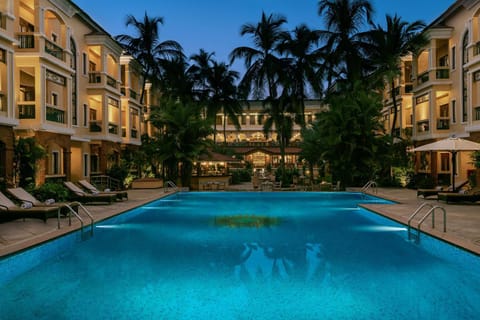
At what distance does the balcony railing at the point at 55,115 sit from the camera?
687 inches

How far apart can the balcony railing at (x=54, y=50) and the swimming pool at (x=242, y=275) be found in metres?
10.1

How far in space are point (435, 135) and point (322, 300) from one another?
20011 millimetres

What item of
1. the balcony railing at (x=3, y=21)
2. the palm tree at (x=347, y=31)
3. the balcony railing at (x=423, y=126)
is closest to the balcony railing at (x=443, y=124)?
the balcony railing at (x=423, y=126)

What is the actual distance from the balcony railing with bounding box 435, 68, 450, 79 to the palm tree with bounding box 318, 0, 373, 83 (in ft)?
14.9

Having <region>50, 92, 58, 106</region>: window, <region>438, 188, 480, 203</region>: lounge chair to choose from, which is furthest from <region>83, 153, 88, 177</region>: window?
<region>438, 188, 480, 203</region>: lounge chair

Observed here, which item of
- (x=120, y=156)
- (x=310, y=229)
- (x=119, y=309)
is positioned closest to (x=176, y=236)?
(x=310, y=229)

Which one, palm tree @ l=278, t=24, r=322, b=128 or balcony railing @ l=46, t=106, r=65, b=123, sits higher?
palm tree @ l=278, t=24, r=322, b=128

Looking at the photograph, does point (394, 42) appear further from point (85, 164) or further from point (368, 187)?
point (85, 164)

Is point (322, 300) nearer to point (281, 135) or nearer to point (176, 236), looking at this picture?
point (176, 236)

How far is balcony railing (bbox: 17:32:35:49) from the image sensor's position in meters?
16.7

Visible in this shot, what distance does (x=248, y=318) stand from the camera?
192 inches

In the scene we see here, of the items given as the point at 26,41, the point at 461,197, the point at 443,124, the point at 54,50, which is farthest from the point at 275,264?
the point at 443,124

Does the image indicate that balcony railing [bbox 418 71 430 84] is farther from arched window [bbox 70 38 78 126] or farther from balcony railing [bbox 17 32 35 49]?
balcony railing [bbox 17 32 35 49]

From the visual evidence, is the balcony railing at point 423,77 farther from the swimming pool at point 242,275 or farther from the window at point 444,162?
the swimming pool at point 242,275
